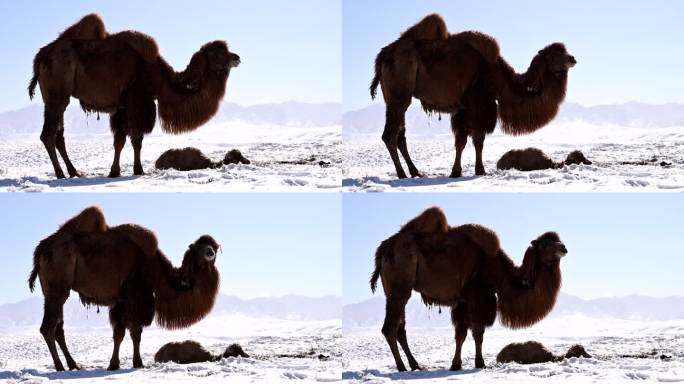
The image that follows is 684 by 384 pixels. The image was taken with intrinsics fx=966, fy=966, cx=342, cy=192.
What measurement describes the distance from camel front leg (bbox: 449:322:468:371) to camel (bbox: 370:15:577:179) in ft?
6.61

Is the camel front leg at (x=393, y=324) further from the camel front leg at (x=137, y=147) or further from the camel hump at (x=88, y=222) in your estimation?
the camel front leg at (x=137, y=147)

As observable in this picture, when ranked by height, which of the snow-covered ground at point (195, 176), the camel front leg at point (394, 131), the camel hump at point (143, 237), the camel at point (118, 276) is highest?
the camel front leg at point (394, 131)

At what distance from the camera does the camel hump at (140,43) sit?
40.6ft

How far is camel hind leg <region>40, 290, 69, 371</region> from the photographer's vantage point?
35.4 ft

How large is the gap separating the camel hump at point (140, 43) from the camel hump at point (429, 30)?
3.23 meters

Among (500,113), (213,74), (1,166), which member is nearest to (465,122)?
(500,113)

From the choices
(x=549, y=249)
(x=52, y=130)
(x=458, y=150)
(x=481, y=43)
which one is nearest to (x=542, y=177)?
(x=458, y=150)

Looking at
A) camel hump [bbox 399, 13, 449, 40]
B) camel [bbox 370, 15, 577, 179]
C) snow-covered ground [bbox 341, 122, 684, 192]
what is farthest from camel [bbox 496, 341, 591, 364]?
camel hump [bbox 399, 13, 449, 40]

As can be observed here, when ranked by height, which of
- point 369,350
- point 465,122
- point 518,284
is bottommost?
point 369,350

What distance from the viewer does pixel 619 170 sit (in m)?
13.1

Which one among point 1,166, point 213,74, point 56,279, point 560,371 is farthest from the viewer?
point 1,166

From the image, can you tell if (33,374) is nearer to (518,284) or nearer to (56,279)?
(56,279)

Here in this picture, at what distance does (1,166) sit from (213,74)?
228 inches

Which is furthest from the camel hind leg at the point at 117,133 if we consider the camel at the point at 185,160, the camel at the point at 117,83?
the camel at the point at 185,160
